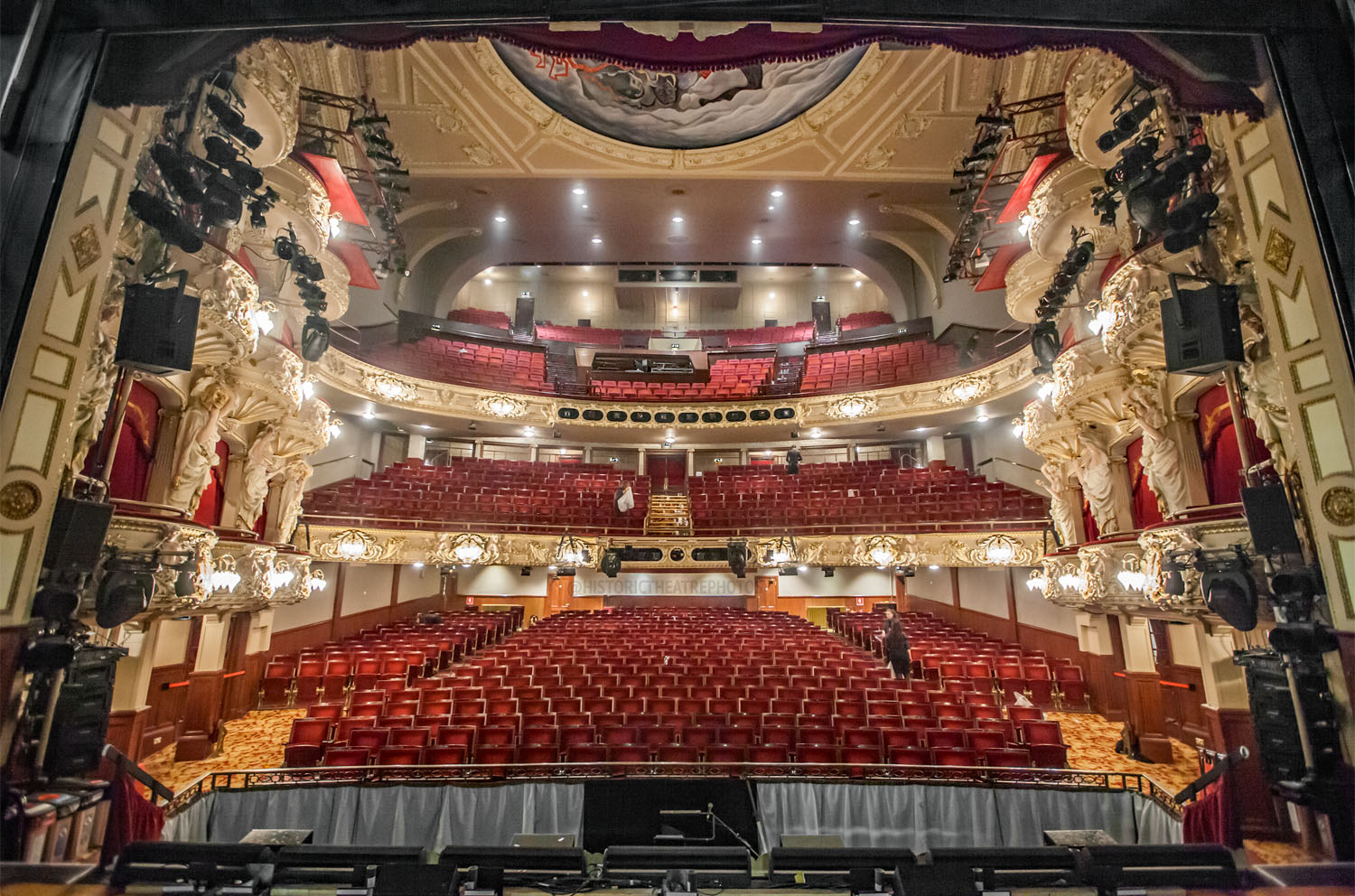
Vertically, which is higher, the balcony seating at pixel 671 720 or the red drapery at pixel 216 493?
the red drapery at pixel 216 493

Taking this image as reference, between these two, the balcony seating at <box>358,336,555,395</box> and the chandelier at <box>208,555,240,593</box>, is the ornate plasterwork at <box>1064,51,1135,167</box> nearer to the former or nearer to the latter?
the chandelier at <box>208,555,240,593</box>

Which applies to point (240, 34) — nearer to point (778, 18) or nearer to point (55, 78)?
point (55, 78)

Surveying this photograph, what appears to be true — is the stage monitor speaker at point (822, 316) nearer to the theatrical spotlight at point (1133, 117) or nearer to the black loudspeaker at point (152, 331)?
the theatrical spotlight at point (1133, 117)

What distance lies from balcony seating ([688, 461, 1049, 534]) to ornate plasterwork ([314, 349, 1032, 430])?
1.52 m

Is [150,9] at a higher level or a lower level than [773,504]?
higher

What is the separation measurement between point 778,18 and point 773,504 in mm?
11896

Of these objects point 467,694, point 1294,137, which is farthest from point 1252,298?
point 467,694

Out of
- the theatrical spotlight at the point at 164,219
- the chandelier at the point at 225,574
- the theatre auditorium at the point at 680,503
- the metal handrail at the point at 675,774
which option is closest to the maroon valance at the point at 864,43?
the theatre auditorium at the point at 680,503

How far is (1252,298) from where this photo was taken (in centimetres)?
326

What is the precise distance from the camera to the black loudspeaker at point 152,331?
328 cm

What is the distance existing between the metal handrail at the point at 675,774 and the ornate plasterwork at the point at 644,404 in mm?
8065

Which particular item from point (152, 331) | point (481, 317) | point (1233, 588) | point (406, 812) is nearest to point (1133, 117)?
point (1233, 588)

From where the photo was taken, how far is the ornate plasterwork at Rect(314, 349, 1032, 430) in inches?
465

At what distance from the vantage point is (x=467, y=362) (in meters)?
16.0
